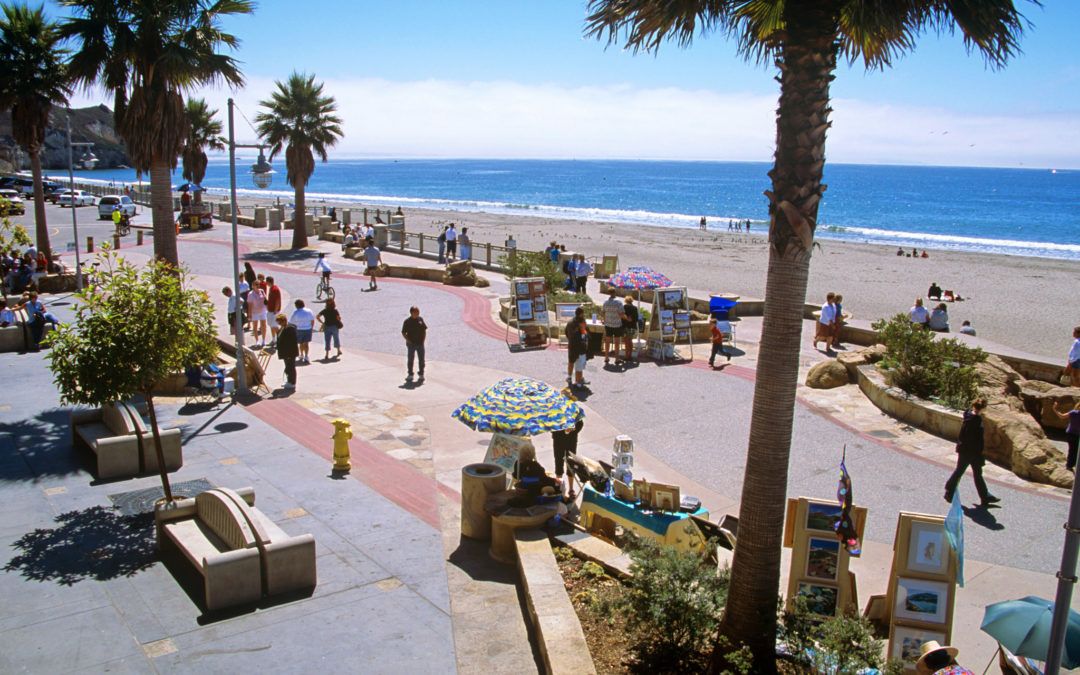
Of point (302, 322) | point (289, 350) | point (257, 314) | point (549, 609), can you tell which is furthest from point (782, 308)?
point (257, 314)

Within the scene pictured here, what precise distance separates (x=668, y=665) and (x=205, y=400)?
11812mm

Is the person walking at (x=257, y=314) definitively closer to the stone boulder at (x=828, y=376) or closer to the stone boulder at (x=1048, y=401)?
the stone boulder at (x=828, y=376)

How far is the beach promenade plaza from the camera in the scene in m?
7.84

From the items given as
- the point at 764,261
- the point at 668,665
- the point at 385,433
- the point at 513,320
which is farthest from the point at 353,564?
the point at 764,261

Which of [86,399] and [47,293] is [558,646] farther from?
[47,293]

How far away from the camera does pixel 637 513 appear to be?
9.73 metres

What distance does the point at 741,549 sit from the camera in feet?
22.8

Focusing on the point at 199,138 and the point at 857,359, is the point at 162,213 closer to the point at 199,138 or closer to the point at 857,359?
the point at 857,359

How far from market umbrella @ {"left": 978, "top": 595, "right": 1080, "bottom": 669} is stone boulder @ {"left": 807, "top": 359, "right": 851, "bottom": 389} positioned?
11.4 metres

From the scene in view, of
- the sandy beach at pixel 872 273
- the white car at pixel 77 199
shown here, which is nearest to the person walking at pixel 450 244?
the sandy beach at pixel 872 273

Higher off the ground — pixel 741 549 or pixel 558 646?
pixel 741 549

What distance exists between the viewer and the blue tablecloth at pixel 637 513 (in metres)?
9.48

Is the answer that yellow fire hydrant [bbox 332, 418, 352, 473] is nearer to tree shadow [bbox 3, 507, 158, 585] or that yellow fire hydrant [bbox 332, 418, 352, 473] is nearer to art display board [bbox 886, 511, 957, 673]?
tree shadow [bbox 3, 507, 158, 585]

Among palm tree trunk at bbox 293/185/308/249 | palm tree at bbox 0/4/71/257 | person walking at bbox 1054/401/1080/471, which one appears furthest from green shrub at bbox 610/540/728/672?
palm tree trunk at bbox 293/185/308/249
